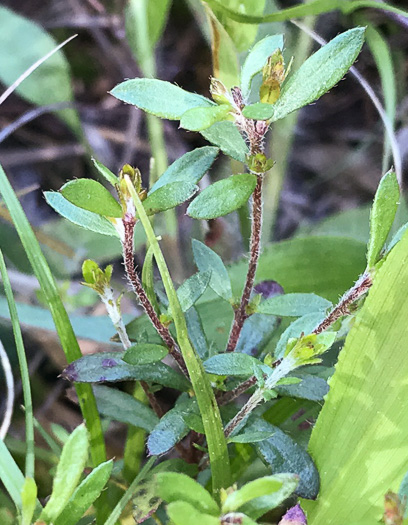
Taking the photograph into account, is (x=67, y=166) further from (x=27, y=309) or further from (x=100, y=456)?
(x=100, y=456)

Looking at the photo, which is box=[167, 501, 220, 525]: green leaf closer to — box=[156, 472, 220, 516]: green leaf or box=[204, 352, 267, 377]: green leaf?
box=[156, 472, 220, 516]: green leaf

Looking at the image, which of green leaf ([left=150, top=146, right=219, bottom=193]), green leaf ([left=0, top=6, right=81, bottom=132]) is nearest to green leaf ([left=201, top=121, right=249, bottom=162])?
green leaf ([left=150, top=146, right=219, bottom=193])

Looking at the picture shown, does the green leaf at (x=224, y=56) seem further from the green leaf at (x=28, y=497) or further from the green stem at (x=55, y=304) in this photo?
the green leaf at (x=28, y=497)

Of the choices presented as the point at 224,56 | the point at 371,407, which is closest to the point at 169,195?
the point at 371,407

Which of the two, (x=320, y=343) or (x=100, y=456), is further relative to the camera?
(x=100, y=456)

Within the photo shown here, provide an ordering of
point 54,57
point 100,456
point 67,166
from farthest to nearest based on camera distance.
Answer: point 67,166, point 54,57, point 100,456

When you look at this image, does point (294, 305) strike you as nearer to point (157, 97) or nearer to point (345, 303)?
point (345, 303)

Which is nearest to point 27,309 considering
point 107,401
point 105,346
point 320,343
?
point 105,346
